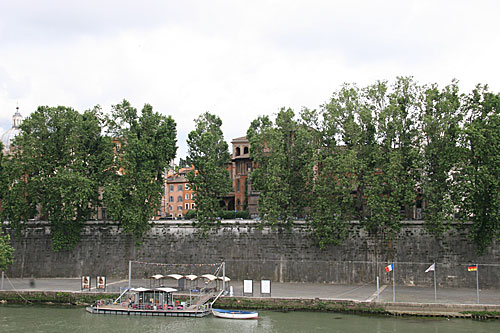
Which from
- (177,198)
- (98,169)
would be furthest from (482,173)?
(177,198)

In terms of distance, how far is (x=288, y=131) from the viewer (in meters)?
46.8

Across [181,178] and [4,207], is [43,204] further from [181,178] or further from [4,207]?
[181,178]

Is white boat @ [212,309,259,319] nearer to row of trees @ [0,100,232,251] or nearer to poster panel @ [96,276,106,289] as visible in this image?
poster panel @ [96,276,106,289]

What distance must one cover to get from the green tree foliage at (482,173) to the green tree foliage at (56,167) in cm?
3012

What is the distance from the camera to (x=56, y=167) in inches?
1800

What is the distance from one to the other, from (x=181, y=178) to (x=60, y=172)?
50051 millimetres

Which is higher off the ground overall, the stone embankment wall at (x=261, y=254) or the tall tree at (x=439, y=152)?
the tall tree at (x=439, y=152)

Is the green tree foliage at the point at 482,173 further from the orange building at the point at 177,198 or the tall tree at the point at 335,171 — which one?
the orange building at the point at 177,198

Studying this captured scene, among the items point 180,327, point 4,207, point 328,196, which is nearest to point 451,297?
point 328,196

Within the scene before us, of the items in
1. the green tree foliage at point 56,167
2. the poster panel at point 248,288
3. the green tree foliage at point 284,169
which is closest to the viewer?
the poster panel at point 248,288

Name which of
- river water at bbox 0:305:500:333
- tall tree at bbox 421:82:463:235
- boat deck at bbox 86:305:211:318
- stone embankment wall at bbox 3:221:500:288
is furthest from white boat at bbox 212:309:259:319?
tall tree at bbox 421:82:463:235

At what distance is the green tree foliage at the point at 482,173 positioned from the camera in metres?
38.2

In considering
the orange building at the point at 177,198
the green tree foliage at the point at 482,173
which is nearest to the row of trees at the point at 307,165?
the green tree foliage at the point at 482,173

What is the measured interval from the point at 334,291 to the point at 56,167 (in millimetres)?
26302
